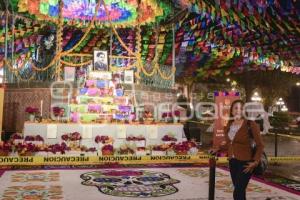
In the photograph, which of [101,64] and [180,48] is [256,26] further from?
[180,48]

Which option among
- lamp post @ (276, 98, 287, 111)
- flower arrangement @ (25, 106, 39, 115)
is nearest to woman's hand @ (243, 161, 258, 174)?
flower arrangement @ (25, 106, 39, 115)

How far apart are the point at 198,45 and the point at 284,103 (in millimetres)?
16218

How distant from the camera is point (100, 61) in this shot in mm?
15969

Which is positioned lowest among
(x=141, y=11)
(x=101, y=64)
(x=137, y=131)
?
(x=137, y=131)

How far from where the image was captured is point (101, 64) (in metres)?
16.0

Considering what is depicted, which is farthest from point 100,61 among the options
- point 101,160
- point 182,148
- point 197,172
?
point 197,172

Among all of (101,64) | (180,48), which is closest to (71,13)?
(101,64)

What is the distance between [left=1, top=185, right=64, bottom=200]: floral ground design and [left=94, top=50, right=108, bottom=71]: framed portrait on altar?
830 centimetres

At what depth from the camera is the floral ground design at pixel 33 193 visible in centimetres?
712

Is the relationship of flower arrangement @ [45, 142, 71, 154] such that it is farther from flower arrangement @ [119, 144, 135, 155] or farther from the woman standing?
the woman standing

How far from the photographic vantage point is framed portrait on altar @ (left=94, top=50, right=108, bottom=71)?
52.2 feet

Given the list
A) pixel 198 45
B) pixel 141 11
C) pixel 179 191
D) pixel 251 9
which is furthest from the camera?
pixel 198 45

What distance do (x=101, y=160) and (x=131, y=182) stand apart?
279 centimetres

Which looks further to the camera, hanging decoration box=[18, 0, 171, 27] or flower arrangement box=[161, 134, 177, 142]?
hanging decoration box=[18, 0, 171, 27]
